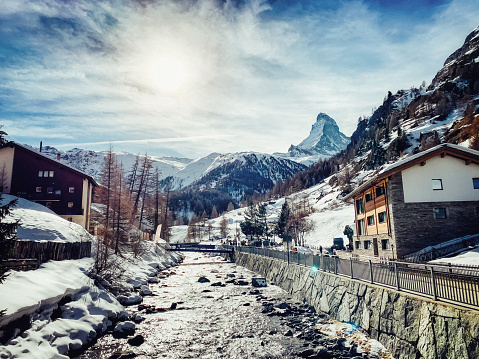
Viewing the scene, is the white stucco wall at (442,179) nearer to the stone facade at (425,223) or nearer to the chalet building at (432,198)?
the chalet building at (432,198)

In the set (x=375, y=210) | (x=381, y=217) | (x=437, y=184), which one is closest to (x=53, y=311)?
(x=381, y=217)

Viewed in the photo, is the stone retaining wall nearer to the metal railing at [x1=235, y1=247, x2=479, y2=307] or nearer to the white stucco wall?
the metal railing at [x1=235, y1=247, x2=479, y2=307]

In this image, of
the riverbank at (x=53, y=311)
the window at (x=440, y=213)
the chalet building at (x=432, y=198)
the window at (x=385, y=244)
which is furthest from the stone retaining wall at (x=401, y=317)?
the window at (x=440, y=213)

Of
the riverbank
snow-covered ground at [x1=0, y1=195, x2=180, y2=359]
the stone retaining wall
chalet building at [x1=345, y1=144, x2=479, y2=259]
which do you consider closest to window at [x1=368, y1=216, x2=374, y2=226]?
chalet building at [x1=345, y1=144, x2=479, y2=259]

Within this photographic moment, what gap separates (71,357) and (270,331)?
908 cm

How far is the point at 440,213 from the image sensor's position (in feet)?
89.5

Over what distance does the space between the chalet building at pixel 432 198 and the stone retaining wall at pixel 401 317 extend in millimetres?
11861

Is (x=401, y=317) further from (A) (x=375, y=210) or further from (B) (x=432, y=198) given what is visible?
(A) (x=375, y=210)

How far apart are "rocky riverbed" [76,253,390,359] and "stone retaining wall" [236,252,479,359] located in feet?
1.99

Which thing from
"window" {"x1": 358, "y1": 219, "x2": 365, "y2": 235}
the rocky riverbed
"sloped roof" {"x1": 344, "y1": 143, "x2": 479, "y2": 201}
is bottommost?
the rocky riverbed

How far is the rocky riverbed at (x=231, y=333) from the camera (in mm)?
12719

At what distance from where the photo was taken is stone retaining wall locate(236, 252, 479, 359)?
8727 millimetres

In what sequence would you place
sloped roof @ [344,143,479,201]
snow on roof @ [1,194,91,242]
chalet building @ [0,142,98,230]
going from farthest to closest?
chalet building @ [0,142,98,230]
sloped roof @ [344,143,479,201]
snow on roof @ [1,194,91,242]

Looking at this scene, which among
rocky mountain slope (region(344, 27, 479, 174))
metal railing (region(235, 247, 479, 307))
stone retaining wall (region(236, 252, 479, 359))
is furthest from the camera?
rocky mountain slope (region(344, 27, 479, 174))
